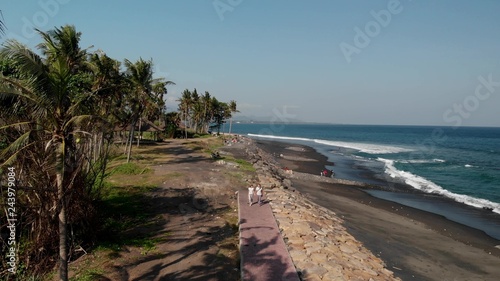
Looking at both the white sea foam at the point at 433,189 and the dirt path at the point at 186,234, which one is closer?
the dirt path at the point at 186,234

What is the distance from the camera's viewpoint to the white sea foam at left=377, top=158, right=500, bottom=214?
81.3ft

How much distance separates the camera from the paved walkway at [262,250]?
8812 mm

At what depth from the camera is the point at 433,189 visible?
30188mm

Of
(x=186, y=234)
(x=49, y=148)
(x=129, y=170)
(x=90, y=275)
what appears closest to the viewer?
(x=49, y=148)

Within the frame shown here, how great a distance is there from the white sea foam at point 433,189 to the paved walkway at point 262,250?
20521 mm

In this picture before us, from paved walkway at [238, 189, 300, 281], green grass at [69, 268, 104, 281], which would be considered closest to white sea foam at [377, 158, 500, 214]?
paved walkway at [238, 189, 300, 281]

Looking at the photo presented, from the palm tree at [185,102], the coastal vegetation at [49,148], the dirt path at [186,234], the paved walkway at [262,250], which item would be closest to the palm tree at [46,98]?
the coastal vegetation at [49,148]

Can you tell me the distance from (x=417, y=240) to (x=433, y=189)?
17.4 m

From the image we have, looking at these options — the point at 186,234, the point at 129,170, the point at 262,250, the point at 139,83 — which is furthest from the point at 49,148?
the point at 139,83

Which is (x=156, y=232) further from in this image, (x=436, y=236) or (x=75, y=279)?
(x=436, y=236)

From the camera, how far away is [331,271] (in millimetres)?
9633

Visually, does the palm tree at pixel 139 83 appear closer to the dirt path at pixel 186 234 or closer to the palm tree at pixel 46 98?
the dirt path at pixel 186 234

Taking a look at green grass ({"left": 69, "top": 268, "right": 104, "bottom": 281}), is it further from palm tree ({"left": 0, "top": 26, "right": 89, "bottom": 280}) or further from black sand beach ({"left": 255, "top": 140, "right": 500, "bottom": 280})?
black sand beach ({"left": 255, "top": 140, "right": 500, "bottom": 280})

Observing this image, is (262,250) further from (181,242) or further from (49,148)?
(49,148)
